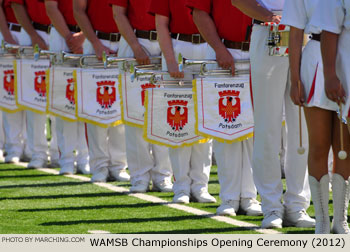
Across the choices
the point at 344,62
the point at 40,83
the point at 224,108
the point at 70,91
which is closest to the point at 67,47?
the point at 70,91

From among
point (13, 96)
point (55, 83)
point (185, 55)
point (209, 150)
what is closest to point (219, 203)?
point (209, 150)

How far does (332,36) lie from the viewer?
6637mm

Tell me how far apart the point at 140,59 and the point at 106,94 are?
3.36 feet

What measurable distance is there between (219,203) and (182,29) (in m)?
1.39

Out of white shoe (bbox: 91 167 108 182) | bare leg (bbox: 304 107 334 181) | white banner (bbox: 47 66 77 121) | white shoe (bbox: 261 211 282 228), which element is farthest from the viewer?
white banner (bbox: 47 66 77 121)

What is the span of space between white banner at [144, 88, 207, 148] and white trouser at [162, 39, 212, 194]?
0.13 m

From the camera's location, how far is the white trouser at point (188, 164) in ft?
30.7

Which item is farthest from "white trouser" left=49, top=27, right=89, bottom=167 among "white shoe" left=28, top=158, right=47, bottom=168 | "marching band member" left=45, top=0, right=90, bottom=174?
"white shoe" left=28, top=158, right=47, bottom=168

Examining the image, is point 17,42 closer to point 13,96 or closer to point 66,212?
point 13,96

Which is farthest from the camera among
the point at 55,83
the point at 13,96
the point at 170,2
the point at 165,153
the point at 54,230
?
the point at 13,96

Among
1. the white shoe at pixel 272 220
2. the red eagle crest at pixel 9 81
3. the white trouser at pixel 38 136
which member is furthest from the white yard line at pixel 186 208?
the red eagle crest at pixel 9 81

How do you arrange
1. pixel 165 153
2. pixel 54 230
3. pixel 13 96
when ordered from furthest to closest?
pixel 13 96
pixel 165 153
pixel 54 230

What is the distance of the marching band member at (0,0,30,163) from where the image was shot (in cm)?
1262

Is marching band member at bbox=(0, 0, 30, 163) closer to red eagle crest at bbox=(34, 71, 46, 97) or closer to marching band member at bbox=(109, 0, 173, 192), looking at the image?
red eagle crest at bbox=(34, 71, 46, 97)
